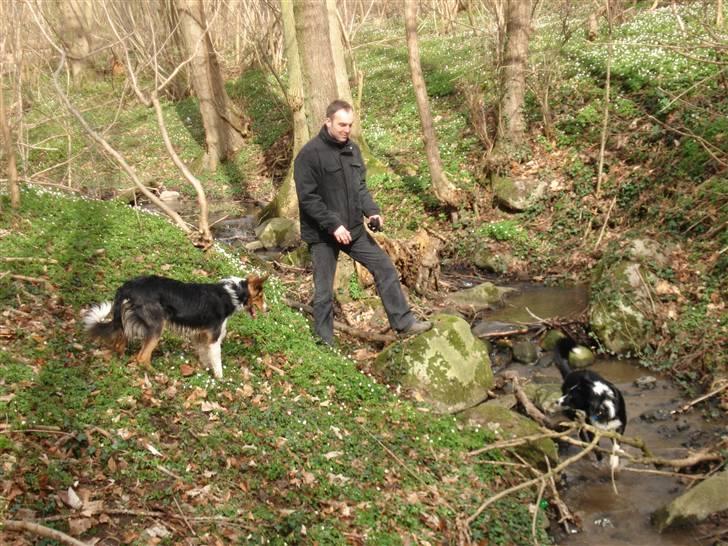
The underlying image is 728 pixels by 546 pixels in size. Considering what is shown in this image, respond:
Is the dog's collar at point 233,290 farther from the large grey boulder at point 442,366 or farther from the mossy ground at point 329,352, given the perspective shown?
the large grey boulder at point 442,366

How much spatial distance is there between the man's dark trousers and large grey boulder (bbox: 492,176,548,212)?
737 cm

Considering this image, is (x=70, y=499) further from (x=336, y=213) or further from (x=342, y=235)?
(x=336, y=213)

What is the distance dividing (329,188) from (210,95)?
54.7 ft

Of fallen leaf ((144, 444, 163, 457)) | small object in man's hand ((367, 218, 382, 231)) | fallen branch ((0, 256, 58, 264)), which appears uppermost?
small object in man's hand ((367, 218, 382, 231))

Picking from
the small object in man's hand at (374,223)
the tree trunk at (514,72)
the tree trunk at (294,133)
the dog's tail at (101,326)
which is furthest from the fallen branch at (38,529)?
the tree trunk at (514,72)

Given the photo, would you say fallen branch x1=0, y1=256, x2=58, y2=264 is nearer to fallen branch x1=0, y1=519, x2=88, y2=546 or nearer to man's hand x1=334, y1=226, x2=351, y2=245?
man's hand x1=334, y1=226, x2=351, y2=245

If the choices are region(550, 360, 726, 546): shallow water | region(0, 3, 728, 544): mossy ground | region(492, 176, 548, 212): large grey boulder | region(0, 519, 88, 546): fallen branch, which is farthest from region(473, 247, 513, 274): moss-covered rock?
region(0, 519, 88, 546): fallen branch

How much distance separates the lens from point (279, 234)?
50.6 ft

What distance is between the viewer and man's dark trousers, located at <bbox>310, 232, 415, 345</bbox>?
8258 mm

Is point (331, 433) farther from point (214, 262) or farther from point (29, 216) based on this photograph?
point (29, 216)

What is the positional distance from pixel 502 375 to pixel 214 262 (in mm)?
4865

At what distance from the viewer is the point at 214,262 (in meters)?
10.4

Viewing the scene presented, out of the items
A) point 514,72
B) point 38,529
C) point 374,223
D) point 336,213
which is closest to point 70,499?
point 38,529

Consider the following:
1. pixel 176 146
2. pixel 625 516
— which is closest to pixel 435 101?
pixel 176 146
